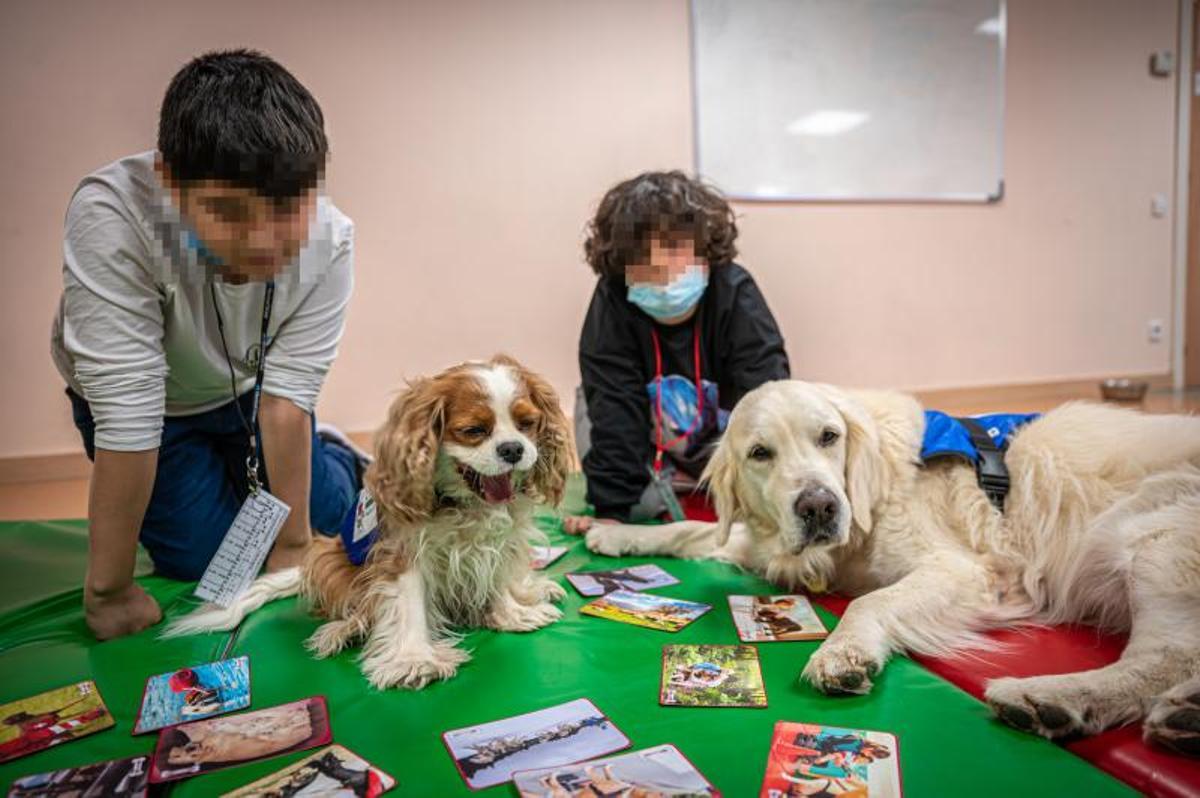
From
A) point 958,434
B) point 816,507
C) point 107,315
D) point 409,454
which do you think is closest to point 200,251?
point 107,315

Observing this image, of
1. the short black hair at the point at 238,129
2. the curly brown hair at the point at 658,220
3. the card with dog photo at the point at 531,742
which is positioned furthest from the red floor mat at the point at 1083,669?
the short black hair at the point at 238,129

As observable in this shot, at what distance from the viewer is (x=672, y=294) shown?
279 cm

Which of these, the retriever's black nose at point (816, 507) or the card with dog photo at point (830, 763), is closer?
the card with dog photo at point (830, 763)

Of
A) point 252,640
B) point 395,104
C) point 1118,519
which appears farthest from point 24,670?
point 395,104

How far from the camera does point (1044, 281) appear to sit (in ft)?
22.0

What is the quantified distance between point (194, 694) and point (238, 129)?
121 cm

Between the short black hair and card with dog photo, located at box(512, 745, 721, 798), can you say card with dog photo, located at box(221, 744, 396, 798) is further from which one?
the short black hair

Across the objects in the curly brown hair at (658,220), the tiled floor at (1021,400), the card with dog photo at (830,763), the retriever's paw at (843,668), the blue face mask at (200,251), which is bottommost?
the tiled floor at (1021,400)

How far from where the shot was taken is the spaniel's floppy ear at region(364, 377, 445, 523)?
1.71 meters

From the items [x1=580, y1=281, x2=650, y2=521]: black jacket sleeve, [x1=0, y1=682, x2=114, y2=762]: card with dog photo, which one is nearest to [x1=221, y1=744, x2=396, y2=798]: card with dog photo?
[x1=0, y1=682, x2=114, y2=762]: card with dog photo

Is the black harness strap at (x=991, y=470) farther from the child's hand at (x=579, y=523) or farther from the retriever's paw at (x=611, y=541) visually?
the child's hand at (x=579, y=523)

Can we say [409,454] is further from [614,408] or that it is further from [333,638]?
[614,408]

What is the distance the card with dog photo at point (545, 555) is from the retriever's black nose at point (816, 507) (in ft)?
2.98

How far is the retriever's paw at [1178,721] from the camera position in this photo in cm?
125
